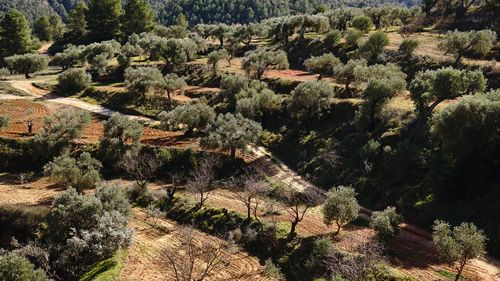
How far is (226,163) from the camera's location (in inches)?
2277

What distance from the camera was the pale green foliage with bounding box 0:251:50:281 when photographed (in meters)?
32.1

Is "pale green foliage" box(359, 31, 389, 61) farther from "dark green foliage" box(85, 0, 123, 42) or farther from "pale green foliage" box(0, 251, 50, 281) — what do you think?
"dark green foliage" box(85, 0, 123, 42)

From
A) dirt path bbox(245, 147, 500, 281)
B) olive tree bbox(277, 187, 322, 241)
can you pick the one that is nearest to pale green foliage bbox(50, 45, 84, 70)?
dirt path bbox(245, 147, 500, 281)

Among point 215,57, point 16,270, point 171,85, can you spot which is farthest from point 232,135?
point 215,57

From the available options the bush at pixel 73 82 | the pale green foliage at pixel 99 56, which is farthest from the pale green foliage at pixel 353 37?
the bush at pixel 73 82

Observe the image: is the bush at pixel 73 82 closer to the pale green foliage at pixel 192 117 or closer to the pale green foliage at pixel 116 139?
the pale green foliage at pixel 192 117

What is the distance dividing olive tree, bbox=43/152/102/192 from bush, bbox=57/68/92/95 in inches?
A: 1651

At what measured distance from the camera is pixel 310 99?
63406 mm

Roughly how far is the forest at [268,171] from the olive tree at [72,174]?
0.71ft

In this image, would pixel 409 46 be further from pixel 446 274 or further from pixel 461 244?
pixel 461 244

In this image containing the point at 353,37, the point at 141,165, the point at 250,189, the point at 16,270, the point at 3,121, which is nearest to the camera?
the point at 16,270

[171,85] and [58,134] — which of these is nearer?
[58,134]

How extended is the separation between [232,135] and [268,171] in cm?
681

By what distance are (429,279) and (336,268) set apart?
24.0ft
